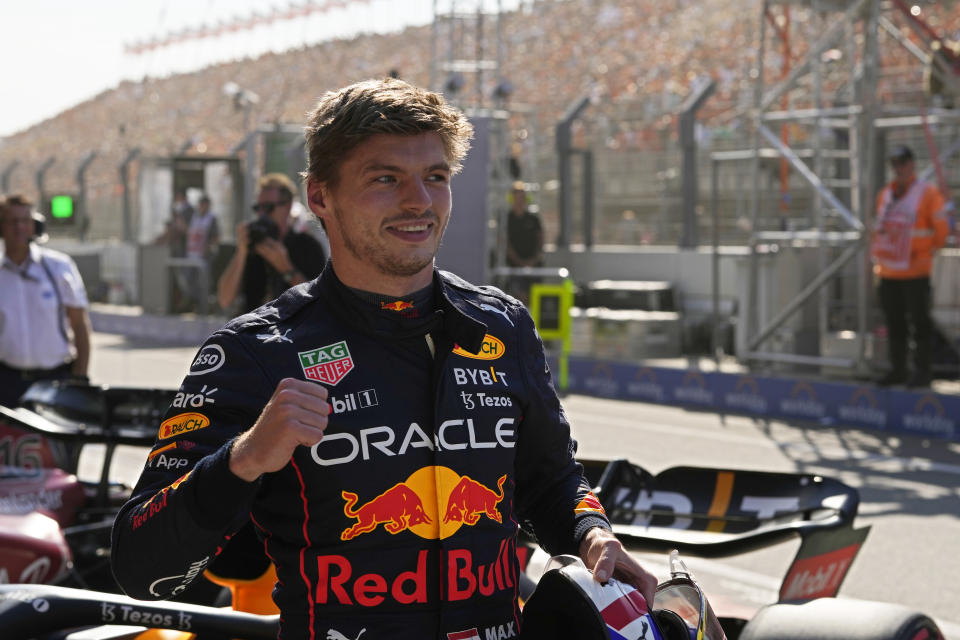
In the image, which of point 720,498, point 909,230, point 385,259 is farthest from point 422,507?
point 909,230

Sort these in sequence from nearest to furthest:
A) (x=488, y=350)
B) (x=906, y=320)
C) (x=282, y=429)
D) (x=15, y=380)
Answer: (x=282, y=429) → (x=488, y=350) → (x=15, y=380) → (x=906, y=320)

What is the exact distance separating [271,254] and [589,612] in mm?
5638

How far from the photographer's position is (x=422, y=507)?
7.79 ft

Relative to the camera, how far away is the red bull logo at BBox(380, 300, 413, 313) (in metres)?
2.44

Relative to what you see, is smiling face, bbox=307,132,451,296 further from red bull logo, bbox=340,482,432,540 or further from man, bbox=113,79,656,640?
red bull logo, bbox=340,482,432,540

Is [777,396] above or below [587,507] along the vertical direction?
below

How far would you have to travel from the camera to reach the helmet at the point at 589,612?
2.27m

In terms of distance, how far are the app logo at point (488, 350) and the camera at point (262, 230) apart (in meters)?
5.33

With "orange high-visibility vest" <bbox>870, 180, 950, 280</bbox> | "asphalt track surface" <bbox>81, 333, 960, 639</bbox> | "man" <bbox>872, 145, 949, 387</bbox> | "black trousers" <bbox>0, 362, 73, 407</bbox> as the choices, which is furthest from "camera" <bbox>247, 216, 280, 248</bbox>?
"orange high-visibility vest" <bbox>870, 180, 950, 280</bbox>

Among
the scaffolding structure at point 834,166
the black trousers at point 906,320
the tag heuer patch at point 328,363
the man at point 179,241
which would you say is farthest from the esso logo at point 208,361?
the man at point 179,241

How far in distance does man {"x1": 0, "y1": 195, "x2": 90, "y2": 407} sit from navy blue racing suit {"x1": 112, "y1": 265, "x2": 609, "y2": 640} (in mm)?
5052

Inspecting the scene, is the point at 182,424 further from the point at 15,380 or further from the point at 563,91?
the point at 563,91

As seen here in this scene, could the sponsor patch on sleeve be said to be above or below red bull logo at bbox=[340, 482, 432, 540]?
below

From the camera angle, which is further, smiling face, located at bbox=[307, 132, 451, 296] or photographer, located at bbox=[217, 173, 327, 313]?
photographer, located at bbox=[217, 173, 327, 313]
